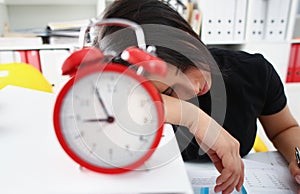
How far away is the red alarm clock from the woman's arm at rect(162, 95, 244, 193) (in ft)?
0.21

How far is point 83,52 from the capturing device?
0.86ft

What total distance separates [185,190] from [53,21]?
1.71 meters

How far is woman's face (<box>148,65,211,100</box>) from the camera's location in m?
0.36

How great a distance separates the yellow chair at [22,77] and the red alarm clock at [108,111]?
0.62 metres

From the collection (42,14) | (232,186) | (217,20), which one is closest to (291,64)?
(217,20)

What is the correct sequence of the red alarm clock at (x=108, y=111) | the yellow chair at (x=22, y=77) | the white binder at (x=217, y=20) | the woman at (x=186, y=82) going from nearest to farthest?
the red alarm clock at (x=108, y=111), the woman at (x=186, y=82), the yellow chair at (x=22, y=77), the white binder at (x=217, y=20)

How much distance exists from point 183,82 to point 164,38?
76mm

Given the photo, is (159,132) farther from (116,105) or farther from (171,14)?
(171,14)

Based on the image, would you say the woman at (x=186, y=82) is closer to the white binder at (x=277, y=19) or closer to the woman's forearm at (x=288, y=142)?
the woman's forearm at (x=288, y=142)

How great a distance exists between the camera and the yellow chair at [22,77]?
859 millimetres

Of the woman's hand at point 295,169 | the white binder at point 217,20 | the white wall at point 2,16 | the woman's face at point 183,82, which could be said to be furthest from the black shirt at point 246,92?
the white wall at point 2,16

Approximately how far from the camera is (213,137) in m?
0.39

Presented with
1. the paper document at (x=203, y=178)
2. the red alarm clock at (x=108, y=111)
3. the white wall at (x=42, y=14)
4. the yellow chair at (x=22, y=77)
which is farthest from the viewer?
the white wall at (x=42, y=14)

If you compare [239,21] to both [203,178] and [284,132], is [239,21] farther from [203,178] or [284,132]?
[203,178]
